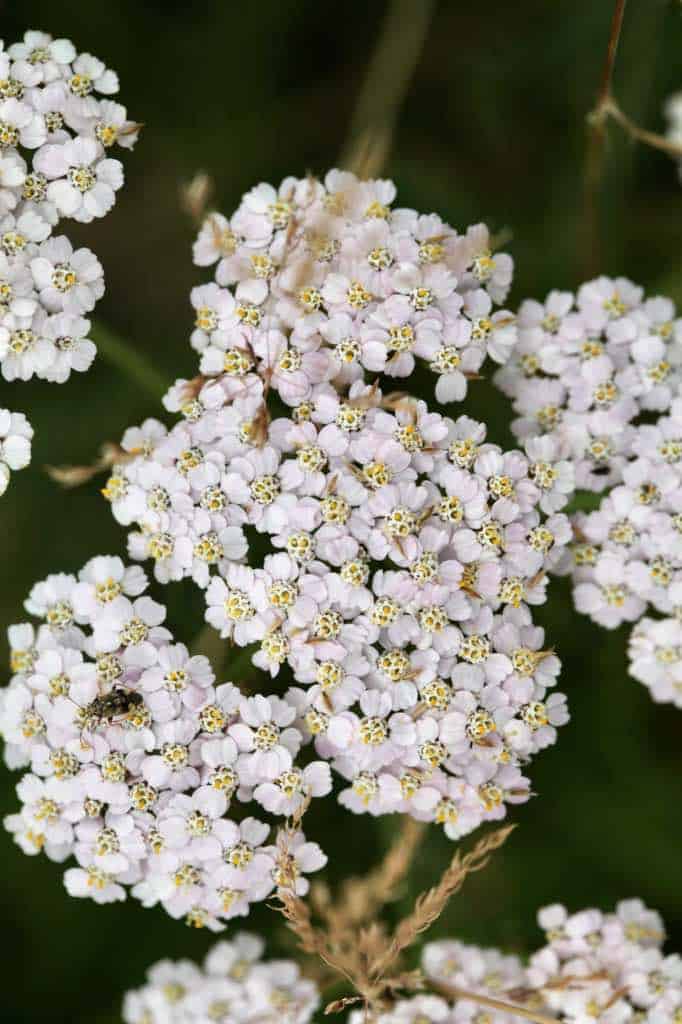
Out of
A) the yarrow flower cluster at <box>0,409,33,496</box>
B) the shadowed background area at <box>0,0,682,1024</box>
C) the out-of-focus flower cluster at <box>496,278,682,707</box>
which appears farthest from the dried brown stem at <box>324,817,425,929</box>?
the yarrow flower cluster at <box>0,409,33,496</box>

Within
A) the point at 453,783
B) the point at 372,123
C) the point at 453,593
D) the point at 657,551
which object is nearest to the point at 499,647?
the point at 453,593

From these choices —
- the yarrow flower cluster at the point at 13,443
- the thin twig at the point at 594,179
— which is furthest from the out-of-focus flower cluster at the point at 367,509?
the thin twig at the point at 594,179

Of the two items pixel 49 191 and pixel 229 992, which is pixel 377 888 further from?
pixel 49 191

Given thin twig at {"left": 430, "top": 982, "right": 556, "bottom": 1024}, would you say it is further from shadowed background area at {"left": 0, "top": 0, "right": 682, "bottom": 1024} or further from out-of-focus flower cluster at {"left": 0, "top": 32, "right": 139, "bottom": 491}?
out-of-focus flower cluster at {"left": 0, "top": 32, "right": 139, "bottom": 491}

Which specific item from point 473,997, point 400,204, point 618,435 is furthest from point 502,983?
point 400,204

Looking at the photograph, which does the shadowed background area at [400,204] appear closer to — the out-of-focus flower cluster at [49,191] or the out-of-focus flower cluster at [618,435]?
the out-of-focus flower cluster at [618,435]

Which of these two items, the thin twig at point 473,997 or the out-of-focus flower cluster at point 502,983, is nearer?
the thin twig at point 473,997
